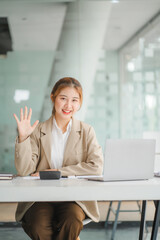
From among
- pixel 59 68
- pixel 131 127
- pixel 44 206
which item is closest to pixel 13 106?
pixel 59 68

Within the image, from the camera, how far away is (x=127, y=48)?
5.39m

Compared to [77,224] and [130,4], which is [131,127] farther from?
[77,224]

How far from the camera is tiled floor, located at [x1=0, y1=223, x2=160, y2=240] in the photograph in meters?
3.33

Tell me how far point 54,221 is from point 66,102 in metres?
0.86

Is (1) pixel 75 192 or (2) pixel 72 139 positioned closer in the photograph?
(1) pixel 75 192

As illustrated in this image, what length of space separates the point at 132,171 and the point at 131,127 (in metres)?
3.42

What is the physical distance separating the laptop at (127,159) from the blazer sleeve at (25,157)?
548 millimetres

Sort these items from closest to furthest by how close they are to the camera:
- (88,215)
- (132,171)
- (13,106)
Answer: (132,171) → (88,215) → (13,106)

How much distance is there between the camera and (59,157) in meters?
2.49

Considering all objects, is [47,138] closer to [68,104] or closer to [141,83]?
[68,104]

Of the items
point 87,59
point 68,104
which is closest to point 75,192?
point 68,104

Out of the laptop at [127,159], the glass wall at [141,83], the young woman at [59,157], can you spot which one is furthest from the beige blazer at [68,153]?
the glass wall at [141,83]

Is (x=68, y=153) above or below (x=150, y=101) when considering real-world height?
below

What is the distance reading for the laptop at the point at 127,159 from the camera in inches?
74.8
